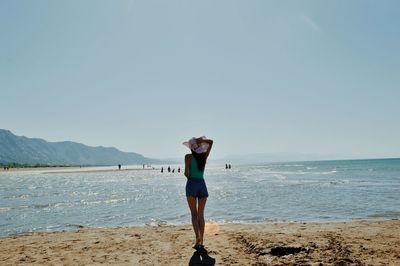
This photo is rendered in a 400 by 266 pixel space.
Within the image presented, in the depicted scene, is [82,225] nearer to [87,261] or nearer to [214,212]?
[214,212]

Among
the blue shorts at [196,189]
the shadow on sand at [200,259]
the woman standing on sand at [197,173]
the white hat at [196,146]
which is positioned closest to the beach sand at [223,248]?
the shadow on sand at [200,259]

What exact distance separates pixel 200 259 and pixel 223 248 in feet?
3.40

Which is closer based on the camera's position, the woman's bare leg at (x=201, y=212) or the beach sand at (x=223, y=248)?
the beach sand at (x=223, y=248)

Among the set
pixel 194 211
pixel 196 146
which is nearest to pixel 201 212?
pixel 194 211

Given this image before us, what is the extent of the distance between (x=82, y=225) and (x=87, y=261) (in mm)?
8257

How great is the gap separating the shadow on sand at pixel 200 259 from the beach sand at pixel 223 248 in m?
0.13

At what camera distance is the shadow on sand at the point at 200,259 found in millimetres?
7448

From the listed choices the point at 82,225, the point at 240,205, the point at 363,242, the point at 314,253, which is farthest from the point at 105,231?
the point at 240,205

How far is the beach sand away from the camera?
752cm

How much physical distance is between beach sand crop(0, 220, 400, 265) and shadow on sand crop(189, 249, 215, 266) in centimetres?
13

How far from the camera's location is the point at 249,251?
8227 millimetres

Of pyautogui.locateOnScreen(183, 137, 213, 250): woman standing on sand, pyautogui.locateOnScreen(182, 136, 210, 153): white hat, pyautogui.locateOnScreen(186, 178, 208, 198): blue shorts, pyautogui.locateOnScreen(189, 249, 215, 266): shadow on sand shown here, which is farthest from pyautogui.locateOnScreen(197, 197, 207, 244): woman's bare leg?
pyautogui.locateOnScreen(182, 136, 210, 153): white hat

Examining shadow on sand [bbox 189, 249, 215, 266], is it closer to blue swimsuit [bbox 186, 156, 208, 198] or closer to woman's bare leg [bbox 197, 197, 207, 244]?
woman's bare leg [bbox 197, 197, 207, 244]

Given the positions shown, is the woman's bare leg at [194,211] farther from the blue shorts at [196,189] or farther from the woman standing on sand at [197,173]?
the blue shorts at [196,189]
